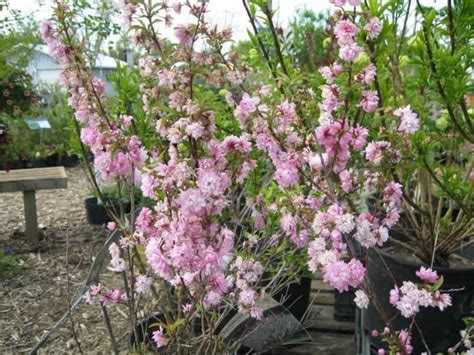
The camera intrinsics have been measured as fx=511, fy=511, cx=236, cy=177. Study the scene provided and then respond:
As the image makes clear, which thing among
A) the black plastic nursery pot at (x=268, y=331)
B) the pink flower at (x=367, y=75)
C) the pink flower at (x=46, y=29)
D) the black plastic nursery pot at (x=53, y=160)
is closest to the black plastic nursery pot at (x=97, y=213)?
the black plastic nursery pot at (x=268, y=331)

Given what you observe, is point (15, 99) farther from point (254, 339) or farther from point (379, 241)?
point (379, 241)

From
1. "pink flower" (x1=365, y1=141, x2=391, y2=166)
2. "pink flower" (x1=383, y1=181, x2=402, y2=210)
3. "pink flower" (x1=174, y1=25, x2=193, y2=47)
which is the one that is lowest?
"pink flower" (x1=383, y1=181, x2=402, y2=210)

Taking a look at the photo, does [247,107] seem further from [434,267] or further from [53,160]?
[53,160]

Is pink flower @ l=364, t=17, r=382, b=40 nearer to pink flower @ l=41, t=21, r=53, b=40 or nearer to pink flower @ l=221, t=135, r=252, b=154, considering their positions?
pink flower @ l=221, t=135, r=252, b=154

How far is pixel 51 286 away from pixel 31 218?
1.04m

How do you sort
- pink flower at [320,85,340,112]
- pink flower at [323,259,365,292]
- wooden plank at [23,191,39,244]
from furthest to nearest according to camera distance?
wooden plank at [23,191,39,244], pink flower at [320,85,340,112], pink flower at [323,259,365,292]

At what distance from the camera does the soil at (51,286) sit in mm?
2740

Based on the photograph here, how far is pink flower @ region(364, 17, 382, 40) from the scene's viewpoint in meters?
1.40

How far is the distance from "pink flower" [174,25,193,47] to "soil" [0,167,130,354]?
2.55 feet

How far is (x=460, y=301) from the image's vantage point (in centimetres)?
211

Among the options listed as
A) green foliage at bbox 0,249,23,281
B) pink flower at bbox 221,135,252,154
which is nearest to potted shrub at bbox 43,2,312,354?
pink flower at bbox 221,135,252,154

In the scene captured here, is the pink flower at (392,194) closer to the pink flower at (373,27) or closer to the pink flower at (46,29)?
the pink flower at (373,27)

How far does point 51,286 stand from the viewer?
3.40 meters

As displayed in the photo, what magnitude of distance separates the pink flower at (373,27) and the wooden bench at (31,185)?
10.9 ft
